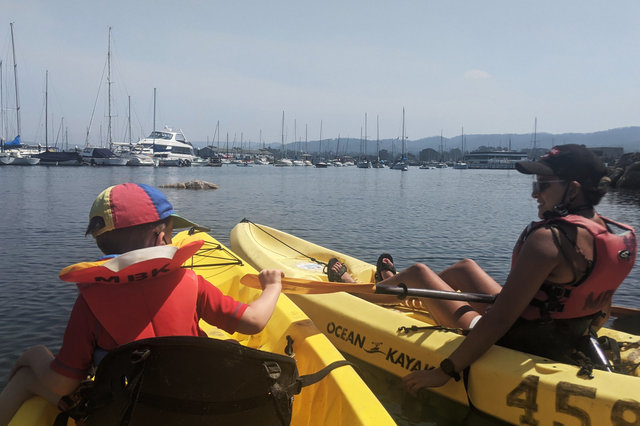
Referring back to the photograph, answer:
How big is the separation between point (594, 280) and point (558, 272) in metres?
0.27

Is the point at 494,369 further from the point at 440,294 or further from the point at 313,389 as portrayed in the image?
the point at 313,389

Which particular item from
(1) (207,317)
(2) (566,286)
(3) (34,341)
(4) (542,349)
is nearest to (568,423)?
(4) (542,349)

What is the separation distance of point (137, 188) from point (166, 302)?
497mm

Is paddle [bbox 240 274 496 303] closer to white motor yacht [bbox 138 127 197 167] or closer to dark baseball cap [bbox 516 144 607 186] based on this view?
dark baseball cap [bbox 516 144 607 186]

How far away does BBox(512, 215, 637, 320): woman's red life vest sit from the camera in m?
2.86

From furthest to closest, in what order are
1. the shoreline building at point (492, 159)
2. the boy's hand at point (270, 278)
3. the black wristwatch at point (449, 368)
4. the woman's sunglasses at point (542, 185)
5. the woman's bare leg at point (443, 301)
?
the shoreline building at point (492, 159) → the woman's bare leg at point (443, 301) → the black wristwatch at point (449, 368) → the woman's sunglasses at point (542, 185) → the boy's hand at point (270, 278)

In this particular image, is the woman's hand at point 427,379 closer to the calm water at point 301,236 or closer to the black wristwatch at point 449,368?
the black wristwatch at point 449,368

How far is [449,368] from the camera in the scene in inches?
130

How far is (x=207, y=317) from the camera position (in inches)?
82.6

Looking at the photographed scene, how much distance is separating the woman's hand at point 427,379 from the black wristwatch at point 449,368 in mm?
23

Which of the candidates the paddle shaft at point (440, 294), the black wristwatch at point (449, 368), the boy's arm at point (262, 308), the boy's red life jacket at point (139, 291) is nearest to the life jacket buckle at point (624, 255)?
the paddle shaft at point (440, 294)

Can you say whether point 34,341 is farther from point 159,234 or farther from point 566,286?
point 566,286

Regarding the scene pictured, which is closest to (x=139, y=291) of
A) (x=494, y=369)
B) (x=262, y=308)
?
(x=262, y=308)

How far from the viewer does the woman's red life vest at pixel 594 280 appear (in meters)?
2.86
